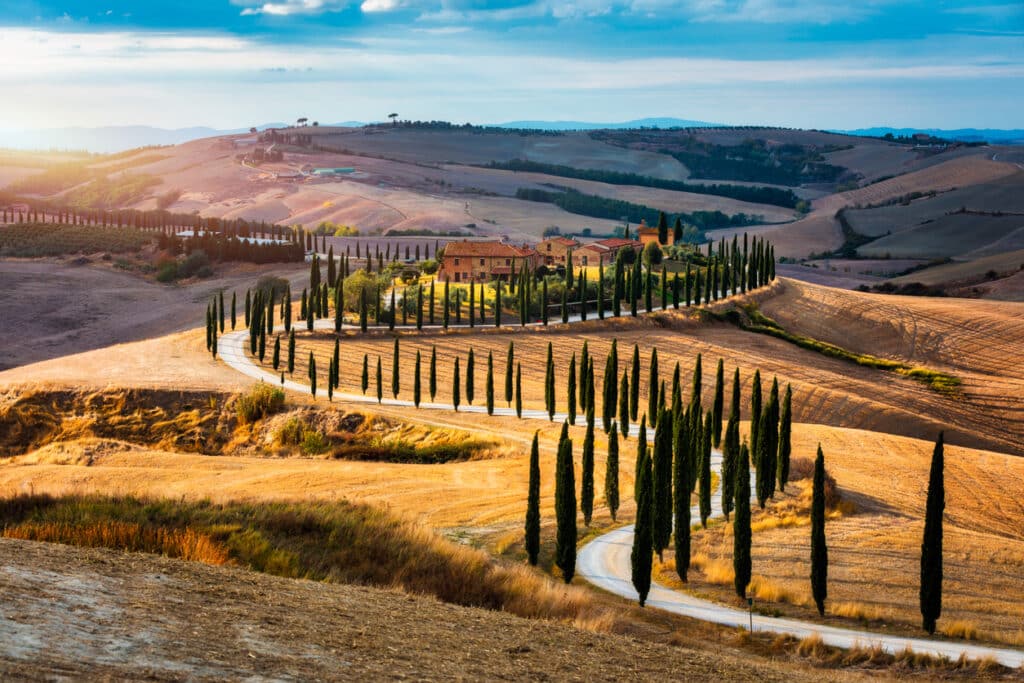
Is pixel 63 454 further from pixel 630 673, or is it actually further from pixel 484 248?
pixel 484 248

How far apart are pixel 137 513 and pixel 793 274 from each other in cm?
14315

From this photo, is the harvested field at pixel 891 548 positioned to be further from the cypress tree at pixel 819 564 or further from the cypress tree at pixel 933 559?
the cypress tree at pixel 933 559

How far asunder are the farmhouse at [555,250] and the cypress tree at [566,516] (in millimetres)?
83710

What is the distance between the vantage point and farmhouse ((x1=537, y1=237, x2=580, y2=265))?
399 feet

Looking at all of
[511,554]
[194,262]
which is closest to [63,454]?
[511,554]

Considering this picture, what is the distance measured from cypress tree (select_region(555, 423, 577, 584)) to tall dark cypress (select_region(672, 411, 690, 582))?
12.2 feet

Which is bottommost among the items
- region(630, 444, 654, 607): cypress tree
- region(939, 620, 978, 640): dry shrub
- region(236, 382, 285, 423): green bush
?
region(236, 382, 285, 423): green bush

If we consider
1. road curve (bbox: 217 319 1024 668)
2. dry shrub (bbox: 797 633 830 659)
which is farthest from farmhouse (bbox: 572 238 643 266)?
dry shrub (bbox: 797 633 830 659)

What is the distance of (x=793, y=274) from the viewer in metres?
162

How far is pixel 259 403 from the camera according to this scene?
66750 millimetres

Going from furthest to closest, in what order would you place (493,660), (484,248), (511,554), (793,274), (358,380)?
(793,274) < (484,248) < (358,380) < (511,554) < (493,660)

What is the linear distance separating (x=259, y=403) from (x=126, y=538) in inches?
1662

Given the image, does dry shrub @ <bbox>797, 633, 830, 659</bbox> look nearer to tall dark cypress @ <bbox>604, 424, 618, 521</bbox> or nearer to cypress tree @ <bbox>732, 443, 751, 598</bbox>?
cypress tree @ <bbox>732, 443, 751, 598</bbox>

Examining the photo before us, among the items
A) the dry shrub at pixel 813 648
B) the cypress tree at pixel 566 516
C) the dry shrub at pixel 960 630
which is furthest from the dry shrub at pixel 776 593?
the cypress tree at pixel 566 516
